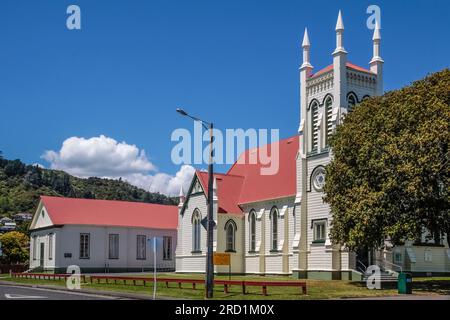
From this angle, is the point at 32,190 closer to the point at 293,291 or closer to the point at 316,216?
the point at 316,216

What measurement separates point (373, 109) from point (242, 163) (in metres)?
25.8

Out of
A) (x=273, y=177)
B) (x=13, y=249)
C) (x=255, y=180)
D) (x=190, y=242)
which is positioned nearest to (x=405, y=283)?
(x=273, y=177)

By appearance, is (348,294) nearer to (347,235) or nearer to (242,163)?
(347,235)

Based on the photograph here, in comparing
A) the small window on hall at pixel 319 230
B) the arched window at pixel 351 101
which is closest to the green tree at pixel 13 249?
the small window on hall at pixel 319 230

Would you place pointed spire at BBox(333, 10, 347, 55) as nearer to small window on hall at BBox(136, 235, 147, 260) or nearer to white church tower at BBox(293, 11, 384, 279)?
white church tower at BBox(293, 11, 384, 279)

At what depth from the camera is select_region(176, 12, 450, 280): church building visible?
153 feet

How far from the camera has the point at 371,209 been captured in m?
36.8

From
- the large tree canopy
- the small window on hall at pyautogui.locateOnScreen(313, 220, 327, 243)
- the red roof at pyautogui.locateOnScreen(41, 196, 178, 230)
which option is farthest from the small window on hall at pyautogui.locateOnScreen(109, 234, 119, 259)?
the large tree canopy

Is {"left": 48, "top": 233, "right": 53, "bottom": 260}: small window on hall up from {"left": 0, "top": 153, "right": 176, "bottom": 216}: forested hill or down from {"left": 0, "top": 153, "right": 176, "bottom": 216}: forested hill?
down

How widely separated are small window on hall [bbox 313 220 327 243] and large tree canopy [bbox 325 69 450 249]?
685 centimetres

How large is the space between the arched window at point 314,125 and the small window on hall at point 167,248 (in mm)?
31838

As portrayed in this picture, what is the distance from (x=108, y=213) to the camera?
242 ft

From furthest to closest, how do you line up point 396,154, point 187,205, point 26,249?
point 26,249
point 187,205
point 396,154

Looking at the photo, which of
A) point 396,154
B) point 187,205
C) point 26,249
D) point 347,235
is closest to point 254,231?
point 187,205
